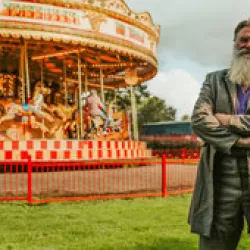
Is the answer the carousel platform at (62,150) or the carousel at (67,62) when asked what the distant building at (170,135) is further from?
the carousel platform at (62,150)

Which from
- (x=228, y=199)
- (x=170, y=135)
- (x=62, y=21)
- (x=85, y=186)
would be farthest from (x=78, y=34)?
(x=170, y=135)

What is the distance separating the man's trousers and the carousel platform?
1054 cm

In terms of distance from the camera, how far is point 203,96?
2.86 m

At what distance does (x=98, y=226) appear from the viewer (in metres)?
5.77

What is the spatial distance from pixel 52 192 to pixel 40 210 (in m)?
1.46

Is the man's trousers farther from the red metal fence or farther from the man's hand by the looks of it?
the red metal fence

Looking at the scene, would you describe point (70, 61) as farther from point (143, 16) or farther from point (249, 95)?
point (249, 95)

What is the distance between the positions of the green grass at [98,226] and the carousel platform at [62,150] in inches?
207

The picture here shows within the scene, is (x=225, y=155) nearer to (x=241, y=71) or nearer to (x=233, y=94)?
(x=233, y=94)

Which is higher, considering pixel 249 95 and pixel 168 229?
pixel 249 95

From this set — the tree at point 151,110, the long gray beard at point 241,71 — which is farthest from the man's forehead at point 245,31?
the tree at point 151,110

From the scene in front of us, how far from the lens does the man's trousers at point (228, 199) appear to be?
2662 mm

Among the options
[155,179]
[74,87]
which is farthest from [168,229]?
[74,87]

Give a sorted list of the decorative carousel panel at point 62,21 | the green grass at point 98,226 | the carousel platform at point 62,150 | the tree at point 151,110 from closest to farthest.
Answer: the green grass at point 98,226 < the decorative carousel panel at point 62,21 < the carousel platform at point 62,150 < the tree at point 151,110
